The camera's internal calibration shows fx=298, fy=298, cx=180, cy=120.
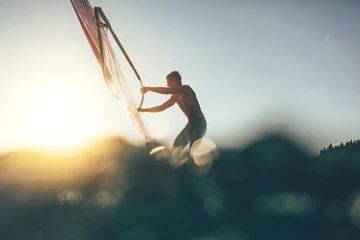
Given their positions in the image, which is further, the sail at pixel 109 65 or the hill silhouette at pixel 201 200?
the sail at pixel 109 65

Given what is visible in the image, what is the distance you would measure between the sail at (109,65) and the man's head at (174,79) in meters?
1.38

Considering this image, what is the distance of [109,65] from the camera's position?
728 centimetres

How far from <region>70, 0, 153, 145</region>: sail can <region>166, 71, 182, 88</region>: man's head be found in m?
1.38

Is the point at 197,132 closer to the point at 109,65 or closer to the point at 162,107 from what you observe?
the point at 162,107

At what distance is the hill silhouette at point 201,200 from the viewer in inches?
154

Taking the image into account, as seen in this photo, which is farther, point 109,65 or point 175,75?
point 109,65

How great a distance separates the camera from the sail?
21.1 feet

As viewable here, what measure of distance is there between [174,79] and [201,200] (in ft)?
8.98

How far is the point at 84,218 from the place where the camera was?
3984 mm

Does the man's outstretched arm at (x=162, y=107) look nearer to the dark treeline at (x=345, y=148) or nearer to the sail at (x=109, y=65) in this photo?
the sail at (x=109, y=65)

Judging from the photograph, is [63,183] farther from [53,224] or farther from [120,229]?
[120,229]

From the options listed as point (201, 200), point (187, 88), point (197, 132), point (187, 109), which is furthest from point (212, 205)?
point (187, 88)

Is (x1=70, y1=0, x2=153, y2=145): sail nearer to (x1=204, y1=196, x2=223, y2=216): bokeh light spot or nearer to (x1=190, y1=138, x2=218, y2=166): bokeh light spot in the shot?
(x1=190, y1=138, x2=218, y2=166): bokeh light spot

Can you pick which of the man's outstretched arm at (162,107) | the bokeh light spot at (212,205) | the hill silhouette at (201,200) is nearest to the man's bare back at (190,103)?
the man's outstretched arm at (162,107)
